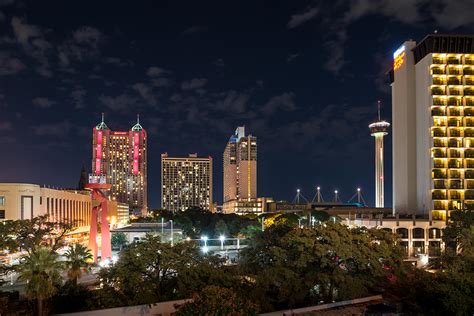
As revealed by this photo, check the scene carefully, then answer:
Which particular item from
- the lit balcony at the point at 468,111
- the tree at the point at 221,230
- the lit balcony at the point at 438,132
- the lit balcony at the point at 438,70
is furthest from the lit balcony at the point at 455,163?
the tree at the point at 221,230

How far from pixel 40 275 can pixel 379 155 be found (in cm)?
15606

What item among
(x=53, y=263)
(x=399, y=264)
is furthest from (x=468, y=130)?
(x=53, y=263)

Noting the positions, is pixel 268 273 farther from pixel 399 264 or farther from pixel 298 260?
pixel 399 264

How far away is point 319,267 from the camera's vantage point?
3744 centimetres

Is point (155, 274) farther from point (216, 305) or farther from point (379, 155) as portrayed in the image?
point (379, 155)

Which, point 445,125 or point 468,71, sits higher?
point 468,71

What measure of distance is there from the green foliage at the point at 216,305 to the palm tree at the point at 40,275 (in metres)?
10.8

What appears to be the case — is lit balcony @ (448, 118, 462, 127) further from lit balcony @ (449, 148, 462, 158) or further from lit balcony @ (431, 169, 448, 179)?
lit balcony @ (431, 169, 448, 179)

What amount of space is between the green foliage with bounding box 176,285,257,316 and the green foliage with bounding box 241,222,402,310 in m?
8.93

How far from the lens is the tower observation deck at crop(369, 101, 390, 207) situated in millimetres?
170000

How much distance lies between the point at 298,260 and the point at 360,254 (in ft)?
15.8

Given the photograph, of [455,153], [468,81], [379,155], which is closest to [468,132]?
[455,153]

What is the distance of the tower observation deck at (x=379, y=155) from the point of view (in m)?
170

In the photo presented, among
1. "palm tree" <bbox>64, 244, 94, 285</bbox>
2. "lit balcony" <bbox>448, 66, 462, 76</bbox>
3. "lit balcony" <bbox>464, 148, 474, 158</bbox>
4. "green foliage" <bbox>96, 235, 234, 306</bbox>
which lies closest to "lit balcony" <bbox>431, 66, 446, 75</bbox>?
"lit balcony" <bbox>448, 66, 462, 76</bbox>
